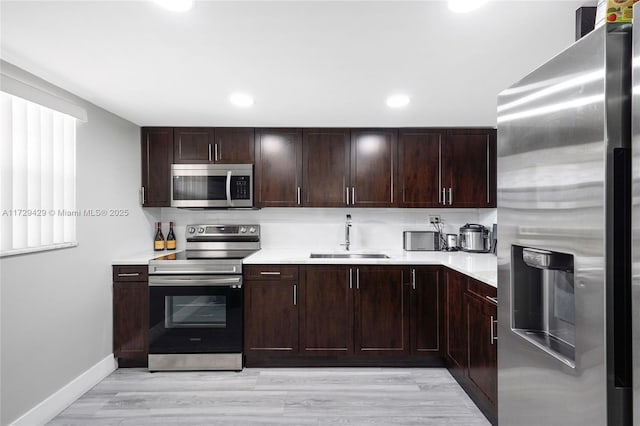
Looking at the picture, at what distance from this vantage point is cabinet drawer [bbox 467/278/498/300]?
6.98 ft

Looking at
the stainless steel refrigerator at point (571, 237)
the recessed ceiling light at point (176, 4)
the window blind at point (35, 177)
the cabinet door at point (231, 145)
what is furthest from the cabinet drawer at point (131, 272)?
the stainless steel refrigerator at point (571, 237)

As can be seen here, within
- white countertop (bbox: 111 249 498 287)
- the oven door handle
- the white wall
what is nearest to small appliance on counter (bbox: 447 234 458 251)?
white countertop (bbox: 111 249 498 287)

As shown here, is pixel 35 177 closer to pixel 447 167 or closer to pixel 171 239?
pixel 171 239

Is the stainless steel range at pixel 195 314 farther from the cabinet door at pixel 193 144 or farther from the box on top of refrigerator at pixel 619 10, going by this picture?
the box on top of refrigerator at pixel 619 10

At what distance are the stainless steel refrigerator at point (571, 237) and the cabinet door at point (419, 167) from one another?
7.40 ft

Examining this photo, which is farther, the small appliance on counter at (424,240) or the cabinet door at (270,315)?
the small appliance on counter at (424,240)

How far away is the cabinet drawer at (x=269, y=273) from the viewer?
3.12 metres

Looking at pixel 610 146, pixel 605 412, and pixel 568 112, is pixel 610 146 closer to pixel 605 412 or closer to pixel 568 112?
pixel 568 112

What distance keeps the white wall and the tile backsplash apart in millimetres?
750

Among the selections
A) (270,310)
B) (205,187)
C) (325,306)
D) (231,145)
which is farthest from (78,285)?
(325,306)

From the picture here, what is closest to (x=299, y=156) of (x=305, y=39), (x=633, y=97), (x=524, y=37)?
(x=305, y=39)

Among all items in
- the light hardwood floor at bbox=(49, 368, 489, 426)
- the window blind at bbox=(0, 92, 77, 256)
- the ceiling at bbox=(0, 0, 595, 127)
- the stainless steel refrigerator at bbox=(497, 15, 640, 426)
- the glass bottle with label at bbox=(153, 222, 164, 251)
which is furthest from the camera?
the glass bottle with label at bbox=(153, 222, 164, 251)

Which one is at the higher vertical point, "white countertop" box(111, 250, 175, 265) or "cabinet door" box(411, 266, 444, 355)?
"white countertop" box(111, 250, 175, 265)

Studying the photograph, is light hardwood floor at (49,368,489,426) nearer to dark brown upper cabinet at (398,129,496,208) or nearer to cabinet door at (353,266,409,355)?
cabinet door at (353,266,409,355)
